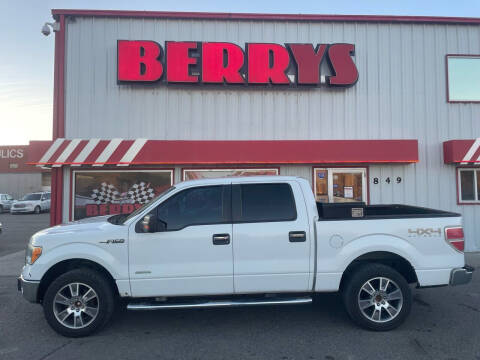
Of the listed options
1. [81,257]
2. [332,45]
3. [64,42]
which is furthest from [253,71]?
[81,257]

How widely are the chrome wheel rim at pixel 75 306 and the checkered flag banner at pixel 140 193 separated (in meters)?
5.19

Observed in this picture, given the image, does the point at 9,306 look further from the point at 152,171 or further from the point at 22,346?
the point at 152,171

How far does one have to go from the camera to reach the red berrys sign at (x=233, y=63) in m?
9.23

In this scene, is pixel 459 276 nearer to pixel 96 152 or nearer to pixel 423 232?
pixel 423 232

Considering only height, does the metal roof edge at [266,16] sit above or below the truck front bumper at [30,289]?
above

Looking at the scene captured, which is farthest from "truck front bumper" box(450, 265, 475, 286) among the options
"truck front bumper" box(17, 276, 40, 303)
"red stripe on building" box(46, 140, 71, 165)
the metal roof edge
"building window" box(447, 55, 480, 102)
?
"red stripe on building" box(46, 140, 71, 165)

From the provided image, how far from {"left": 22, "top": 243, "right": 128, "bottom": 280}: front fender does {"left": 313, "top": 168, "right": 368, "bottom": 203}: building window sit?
252 inches

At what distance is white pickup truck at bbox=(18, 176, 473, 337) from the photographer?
4.17 meters

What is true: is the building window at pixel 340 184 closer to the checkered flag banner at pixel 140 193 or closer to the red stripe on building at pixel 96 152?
the checkered flag banner at pixel 140 193

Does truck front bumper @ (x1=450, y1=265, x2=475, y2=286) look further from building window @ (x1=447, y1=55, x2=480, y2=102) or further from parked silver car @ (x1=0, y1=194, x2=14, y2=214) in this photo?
parked silver car @ (x1=0, y1=194, x2=14, y2=214)

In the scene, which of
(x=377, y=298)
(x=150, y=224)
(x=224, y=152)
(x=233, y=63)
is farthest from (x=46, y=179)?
(x=377, y=298)

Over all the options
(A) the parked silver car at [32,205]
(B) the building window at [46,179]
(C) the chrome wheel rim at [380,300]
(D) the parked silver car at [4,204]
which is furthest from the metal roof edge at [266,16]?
(B) the building window at [46,179]

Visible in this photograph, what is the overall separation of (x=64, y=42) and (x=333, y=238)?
30.3 ft

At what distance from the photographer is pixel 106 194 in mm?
9289
